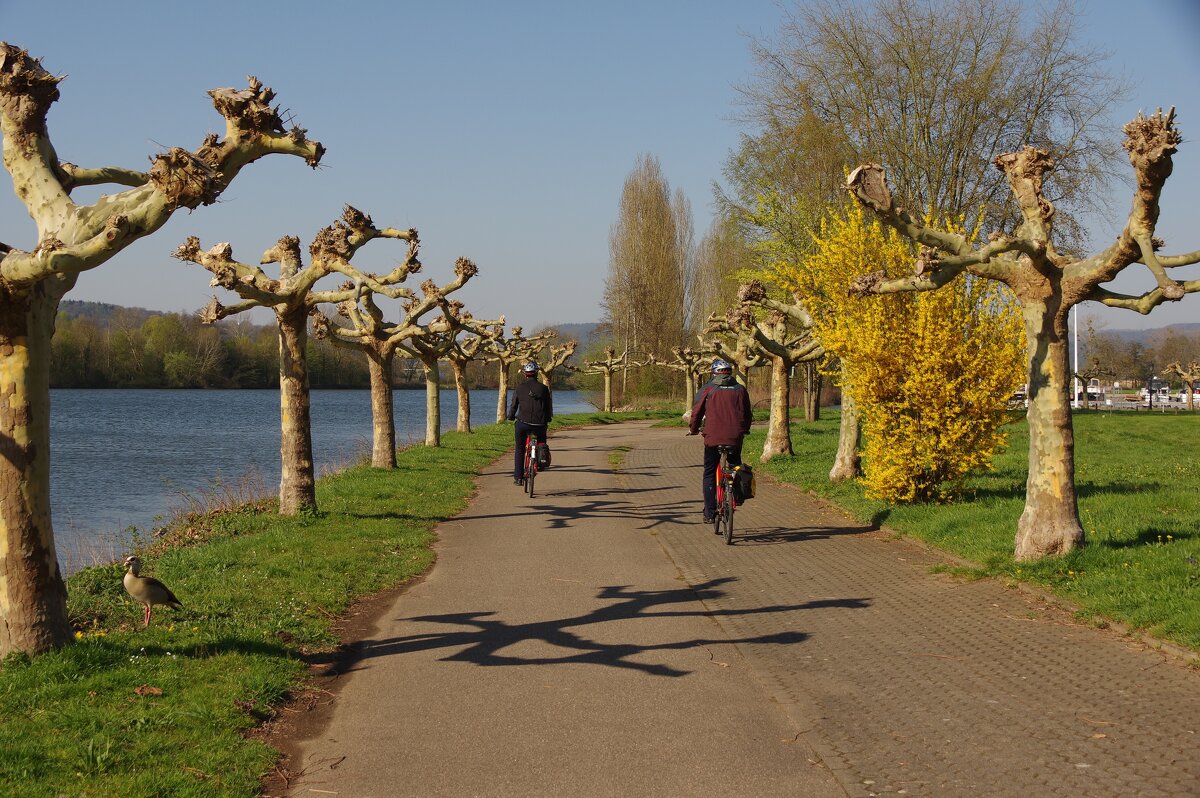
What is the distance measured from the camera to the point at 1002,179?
83.2 ft

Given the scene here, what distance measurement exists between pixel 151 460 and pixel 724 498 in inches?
1039

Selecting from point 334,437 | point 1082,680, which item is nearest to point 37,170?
point 1082,680

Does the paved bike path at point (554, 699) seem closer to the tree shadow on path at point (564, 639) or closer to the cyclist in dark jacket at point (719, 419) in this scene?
the tree shadow on path at point (564, 639)

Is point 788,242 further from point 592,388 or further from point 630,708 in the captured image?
point 592,388

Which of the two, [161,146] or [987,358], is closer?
[161,146]

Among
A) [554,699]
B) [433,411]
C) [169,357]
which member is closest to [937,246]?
[554,699]

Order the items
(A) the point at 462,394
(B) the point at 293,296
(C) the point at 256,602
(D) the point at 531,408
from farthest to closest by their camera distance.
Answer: (A) the point at 462,394, (D) the point at 531,408, (B) the point at 293,296, (C) the point at 256,602

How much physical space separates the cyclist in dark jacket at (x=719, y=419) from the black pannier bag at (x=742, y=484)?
0.72 feet

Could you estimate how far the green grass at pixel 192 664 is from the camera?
480 centimetres

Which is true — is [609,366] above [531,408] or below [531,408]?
above

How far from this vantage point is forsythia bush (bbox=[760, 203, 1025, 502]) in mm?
12891

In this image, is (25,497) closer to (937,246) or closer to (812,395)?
(937,246)

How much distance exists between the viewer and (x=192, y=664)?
650cm

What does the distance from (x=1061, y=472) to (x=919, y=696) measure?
14.7 feet
